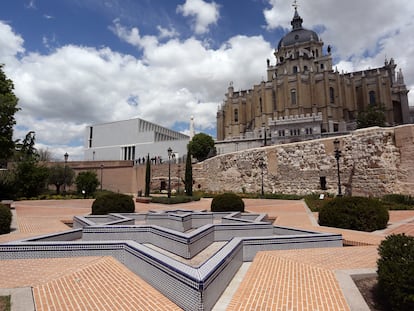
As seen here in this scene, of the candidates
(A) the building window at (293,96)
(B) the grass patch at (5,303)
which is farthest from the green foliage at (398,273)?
(A) the building window at (293,96)

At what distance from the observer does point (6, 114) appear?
19375 mm

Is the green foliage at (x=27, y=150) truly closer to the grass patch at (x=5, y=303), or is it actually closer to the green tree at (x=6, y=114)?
the green tree at (x=6, y=114)

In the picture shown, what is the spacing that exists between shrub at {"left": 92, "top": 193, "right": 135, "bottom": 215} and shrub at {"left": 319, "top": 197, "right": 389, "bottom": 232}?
875cm

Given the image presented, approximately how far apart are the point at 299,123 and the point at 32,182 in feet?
Answer: 123

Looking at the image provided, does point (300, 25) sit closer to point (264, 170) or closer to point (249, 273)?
point (264, 170)

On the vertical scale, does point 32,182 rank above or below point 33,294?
above

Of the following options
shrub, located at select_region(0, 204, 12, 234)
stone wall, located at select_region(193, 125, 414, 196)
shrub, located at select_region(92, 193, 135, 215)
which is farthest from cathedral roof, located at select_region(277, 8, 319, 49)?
shrub, located at select_region(0, 204, 12, 234)

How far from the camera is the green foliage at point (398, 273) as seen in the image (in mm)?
3066

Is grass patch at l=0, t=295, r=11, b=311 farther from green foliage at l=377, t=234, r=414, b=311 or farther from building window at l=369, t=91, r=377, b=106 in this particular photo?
building window at l=369, t=91, r=377, b=106

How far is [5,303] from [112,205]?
8.74 metres

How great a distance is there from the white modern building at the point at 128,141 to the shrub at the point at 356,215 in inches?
1784

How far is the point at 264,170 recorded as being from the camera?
982 inches

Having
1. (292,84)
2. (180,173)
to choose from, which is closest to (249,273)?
(180,173)

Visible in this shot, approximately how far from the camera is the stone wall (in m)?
15.9
